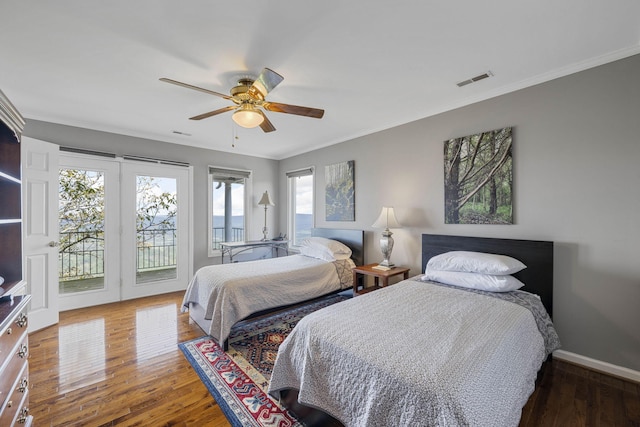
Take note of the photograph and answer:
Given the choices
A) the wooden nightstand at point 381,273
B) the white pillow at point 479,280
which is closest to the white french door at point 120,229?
the wooden nightstand at point 381,273

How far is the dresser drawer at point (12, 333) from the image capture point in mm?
1236

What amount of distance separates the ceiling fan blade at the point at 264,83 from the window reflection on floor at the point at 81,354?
2.61 meters

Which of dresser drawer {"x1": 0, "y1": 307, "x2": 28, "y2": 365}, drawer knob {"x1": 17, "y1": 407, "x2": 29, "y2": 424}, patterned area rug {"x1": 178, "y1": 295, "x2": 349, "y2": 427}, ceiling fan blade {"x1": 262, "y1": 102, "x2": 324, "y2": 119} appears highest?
ceiling fan blade {"x1": 262, "y1": 102, "x2": 324, "y2": 119}

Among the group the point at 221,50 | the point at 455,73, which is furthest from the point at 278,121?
the point at 455,73

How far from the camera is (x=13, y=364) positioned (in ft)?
4.43

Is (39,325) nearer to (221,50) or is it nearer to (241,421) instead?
(241,421)

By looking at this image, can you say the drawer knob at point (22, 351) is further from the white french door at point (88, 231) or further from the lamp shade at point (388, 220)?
the lamp shade at point (388, 220)

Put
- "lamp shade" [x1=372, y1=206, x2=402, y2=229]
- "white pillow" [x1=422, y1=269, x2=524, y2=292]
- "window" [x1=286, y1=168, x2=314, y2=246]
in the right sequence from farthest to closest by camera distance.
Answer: "window" [x1=286, y1=168, x2=314, y2=246] → "lamp shade" [x1=372, y1=206, x2=402, y2=229] → "white pillow" [x1=422, y1=269, x2=524, y2=292]

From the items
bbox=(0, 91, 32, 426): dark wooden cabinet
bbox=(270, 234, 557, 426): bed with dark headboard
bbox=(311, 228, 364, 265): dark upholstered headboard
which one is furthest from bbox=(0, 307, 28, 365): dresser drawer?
bbox=(311, 228, 364, 265): dark upholstered headboard

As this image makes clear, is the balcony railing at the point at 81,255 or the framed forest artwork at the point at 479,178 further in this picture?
the balcony railing at the point at 81,255

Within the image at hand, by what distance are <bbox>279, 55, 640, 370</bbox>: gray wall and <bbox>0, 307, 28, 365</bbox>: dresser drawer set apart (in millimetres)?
3455

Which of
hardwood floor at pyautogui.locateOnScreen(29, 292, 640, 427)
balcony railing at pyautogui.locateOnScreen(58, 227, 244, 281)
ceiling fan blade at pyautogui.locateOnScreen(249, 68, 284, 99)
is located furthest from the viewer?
balcony railing at pyautogui.locateOnScreen(58, 227, 244, 281)

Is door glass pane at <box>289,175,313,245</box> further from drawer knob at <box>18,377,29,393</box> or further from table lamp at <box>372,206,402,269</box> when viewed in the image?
drawer knob at <box>18,377,29,393</box>

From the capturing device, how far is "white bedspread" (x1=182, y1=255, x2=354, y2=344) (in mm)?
2652
